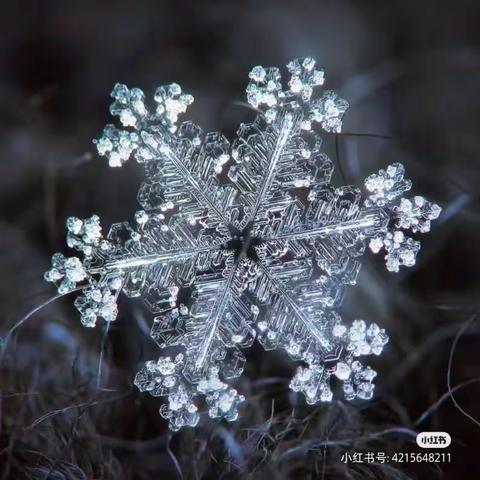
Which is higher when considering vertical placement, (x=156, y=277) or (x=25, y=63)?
(x=25, y=63)

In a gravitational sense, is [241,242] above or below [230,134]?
below

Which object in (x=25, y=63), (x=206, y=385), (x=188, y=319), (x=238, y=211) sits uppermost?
(x=25, y=63)

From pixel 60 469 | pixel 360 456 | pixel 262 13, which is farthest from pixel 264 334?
pixel 262 13

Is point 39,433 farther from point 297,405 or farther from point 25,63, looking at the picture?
point 25,63
